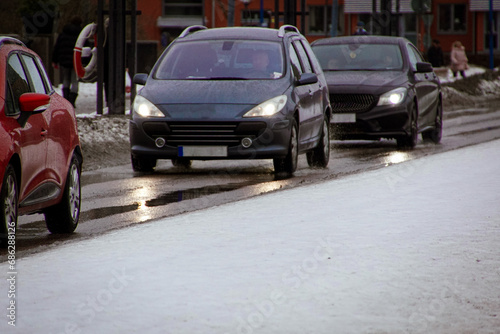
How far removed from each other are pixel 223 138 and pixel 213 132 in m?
0.12

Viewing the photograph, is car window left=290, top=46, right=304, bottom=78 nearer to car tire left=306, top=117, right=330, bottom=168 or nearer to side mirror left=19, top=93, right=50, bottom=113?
car tire left=306, top=117, right=330, bottom=168

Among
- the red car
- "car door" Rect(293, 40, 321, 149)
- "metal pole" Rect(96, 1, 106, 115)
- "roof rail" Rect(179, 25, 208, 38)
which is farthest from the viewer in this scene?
"metal pole" Rect(96, 1, 106, 115)

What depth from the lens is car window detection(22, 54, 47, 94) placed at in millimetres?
9109

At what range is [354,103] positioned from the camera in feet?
56.6

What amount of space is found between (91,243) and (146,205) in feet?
9.15

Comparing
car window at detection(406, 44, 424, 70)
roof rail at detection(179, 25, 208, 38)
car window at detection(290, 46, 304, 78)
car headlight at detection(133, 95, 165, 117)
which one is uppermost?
roof rail at detection(179, 25, 208, 38)

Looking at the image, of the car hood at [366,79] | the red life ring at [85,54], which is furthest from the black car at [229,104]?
the red life ring at [85,54]

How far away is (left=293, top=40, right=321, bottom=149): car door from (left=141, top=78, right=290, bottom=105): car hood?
0.45 meters

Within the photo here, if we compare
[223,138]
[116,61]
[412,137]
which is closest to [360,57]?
[412,137]

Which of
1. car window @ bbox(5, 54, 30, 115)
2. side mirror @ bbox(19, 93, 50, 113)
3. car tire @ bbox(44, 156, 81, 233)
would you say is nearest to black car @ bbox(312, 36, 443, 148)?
car tire @ bbox(44, 156, 81, 233)

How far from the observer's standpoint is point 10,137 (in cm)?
798

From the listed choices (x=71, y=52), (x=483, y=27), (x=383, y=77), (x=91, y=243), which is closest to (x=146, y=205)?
(x=91, y=243)

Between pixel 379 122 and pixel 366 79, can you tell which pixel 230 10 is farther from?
pixel 379 122

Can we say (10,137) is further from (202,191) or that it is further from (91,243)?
(202,191)
